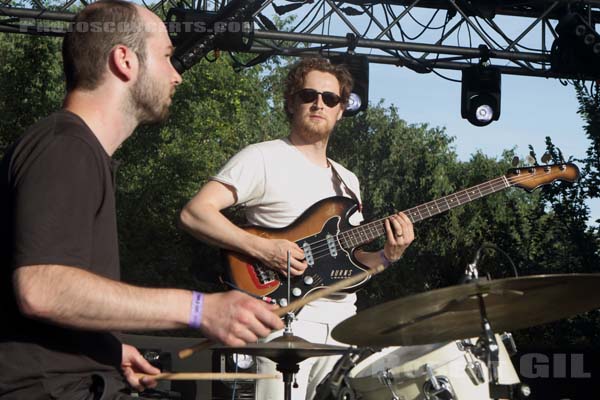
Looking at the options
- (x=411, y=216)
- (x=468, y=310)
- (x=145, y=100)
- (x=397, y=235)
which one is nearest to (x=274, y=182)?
(x=397, y=235)


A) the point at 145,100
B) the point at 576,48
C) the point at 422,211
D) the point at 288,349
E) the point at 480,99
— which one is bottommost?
the point at 288,349

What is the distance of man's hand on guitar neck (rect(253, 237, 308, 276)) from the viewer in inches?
171

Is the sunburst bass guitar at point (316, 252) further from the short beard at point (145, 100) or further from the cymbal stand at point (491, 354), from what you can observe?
the short beard at point (145, 100)

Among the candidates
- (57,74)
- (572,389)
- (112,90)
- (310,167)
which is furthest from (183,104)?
(112,90)

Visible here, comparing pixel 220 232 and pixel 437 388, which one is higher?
pixel 220 232

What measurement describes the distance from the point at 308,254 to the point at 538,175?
6.15ft

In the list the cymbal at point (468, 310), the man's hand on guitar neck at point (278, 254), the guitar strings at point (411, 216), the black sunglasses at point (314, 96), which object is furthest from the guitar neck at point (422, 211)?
the cymbal at point (468, 310)

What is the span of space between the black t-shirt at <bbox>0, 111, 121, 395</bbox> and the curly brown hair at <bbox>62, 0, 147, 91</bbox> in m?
0.17

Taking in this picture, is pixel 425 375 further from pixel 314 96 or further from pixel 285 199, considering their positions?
pixel 314 96

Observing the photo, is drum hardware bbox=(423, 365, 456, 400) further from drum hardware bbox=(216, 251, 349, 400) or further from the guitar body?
the guitar body

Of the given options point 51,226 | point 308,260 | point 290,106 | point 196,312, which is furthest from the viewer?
point 290,106

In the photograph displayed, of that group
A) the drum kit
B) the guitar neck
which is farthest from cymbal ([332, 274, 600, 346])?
the guitar neck

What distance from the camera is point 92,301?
2.05m

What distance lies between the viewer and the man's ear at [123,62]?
7.75 feet
